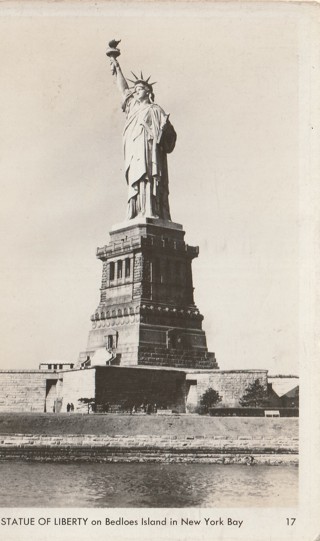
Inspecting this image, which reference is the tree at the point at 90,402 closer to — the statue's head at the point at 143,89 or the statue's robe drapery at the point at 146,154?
the statue's robe drapery at the point at 146,154

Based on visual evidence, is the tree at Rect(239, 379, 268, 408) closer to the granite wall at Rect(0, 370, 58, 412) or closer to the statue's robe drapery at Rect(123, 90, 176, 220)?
the granite wall at Rect(0, 370, 58, 412)

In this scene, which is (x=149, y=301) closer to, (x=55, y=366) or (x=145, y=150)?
(x=55, y=366)

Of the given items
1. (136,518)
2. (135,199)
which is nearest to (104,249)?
(135,199)

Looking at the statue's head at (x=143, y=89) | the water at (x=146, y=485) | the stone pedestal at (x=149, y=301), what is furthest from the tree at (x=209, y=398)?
the statue's head at (x=143, y=89)

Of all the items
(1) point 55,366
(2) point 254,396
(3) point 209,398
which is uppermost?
(1) point 55,366

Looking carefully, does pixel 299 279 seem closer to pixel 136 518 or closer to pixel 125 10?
pixel 136 518

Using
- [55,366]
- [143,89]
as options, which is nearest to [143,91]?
[143,89]

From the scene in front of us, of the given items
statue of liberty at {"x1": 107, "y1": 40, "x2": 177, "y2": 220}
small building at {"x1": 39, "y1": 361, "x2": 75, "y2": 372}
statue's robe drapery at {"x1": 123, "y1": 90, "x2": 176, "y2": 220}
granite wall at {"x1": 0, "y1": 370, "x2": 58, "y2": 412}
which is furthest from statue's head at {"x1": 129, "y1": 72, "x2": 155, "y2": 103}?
granite wall at {"x1": 0, "y1": 370, "x2": 58, "y2": 412}
